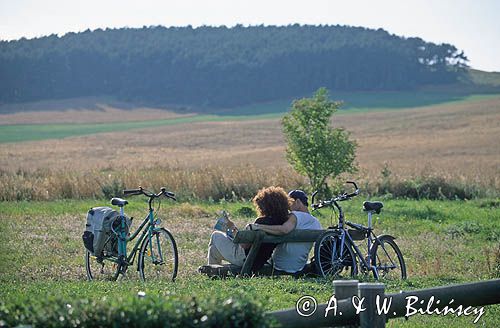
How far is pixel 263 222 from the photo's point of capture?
441 inches

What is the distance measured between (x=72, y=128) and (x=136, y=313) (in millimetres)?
82456

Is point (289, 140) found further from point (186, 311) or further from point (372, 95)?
point (372, 95)

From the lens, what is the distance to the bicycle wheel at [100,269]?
38.6ft

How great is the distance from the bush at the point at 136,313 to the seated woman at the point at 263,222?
19.9ft

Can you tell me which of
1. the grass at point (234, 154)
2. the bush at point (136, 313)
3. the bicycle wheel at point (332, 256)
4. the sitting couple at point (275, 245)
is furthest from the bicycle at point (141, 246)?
the grass at point (234, 154)

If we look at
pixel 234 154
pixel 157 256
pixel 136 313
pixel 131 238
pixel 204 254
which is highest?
pixel 136 313

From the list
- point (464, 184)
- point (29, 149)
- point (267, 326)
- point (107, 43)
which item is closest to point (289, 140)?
point (464, 184)

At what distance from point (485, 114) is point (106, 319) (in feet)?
236

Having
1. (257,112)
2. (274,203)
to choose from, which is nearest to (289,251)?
(274,203)

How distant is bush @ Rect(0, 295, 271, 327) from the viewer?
485 centimetres

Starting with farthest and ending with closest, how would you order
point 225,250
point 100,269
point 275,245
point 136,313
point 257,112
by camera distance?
point 257,112
point 100,269
point 225,250
point 275,245
point 136,313

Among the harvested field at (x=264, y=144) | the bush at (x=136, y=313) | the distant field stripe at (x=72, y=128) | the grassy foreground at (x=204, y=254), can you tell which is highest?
the bush at (x=136, y=313)

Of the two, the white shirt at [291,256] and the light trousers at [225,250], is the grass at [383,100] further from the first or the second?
the white shirt at [291,256]

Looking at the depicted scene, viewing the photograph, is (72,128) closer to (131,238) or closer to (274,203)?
(131,238)
